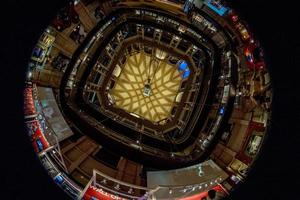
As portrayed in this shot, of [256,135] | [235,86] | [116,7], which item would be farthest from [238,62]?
[116,7]

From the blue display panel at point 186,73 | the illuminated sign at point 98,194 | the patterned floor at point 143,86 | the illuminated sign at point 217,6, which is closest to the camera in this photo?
the illuminated sign at point 98,194

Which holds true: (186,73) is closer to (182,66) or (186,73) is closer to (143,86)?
(182,66)

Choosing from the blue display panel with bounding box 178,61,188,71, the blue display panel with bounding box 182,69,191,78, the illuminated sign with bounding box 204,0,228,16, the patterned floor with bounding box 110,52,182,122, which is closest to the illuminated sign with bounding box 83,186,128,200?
the patterned floor with bounding box 110,52,182,122

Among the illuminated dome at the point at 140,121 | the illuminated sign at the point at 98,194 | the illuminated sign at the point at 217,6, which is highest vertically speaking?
the illuminated sign at the point at 217,6

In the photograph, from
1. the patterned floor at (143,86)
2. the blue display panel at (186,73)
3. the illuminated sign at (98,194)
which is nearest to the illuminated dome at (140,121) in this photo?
the illuminated sign at (98,194)

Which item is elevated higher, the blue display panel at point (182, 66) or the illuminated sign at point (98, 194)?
the blue display panel at point (182, 66)

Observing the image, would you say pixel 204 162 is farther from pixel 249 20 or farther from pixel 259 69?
pixel 249 20

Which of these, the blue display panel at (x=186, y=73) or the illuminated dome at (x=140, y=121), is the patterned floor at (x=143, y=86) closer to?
the blue display panel at (x=186, y=73)
